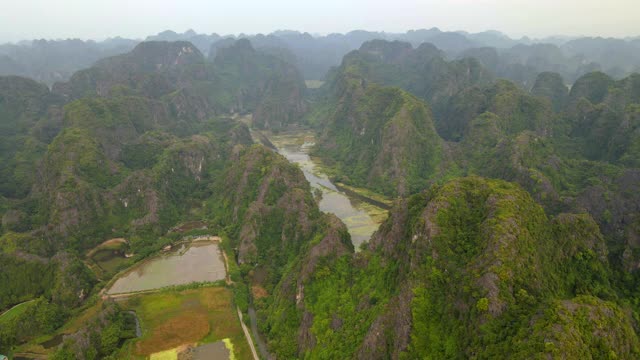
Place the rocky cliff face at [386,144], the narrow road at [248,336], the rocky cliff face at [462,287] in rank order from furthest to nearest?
the rocky cliff face at [386,144] < the narrow road at [248,336] < the rocky cliff face at [462,287]

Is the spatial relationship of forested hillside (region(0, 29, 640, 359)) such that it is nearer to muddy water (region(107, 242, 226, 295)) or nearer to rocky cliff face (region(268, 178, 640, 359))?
rocky cliff face (region(268, 178, 640, 359))

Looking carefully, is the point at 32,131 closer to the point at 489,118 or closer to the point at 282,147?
the point at 282,147

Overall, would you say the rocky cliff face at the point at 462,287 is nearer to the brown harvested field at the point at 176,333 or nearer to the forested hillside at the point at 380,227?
the forested hillside at the point at 380,227

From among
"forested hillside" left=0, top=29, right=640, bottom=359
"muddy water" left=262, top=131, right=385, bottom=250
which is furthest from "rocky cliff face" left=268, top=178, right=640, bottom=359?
"muddy water" left=262, top=131, right=385, bottom=250

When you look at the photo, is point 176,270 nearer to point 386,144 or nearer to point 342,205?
point 342,205

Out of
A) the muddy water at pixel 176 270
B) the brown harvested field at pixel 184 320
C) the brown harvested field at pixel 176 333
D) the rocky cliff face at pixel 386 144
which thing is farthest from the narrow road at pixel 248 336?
the rocky cliff face at pixel 386 144

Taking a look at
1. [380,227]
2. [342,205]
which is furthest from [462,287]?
[342,205]

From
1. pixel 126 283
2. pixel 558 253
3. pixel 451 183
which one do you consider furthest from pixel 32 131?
pixel 558 253
